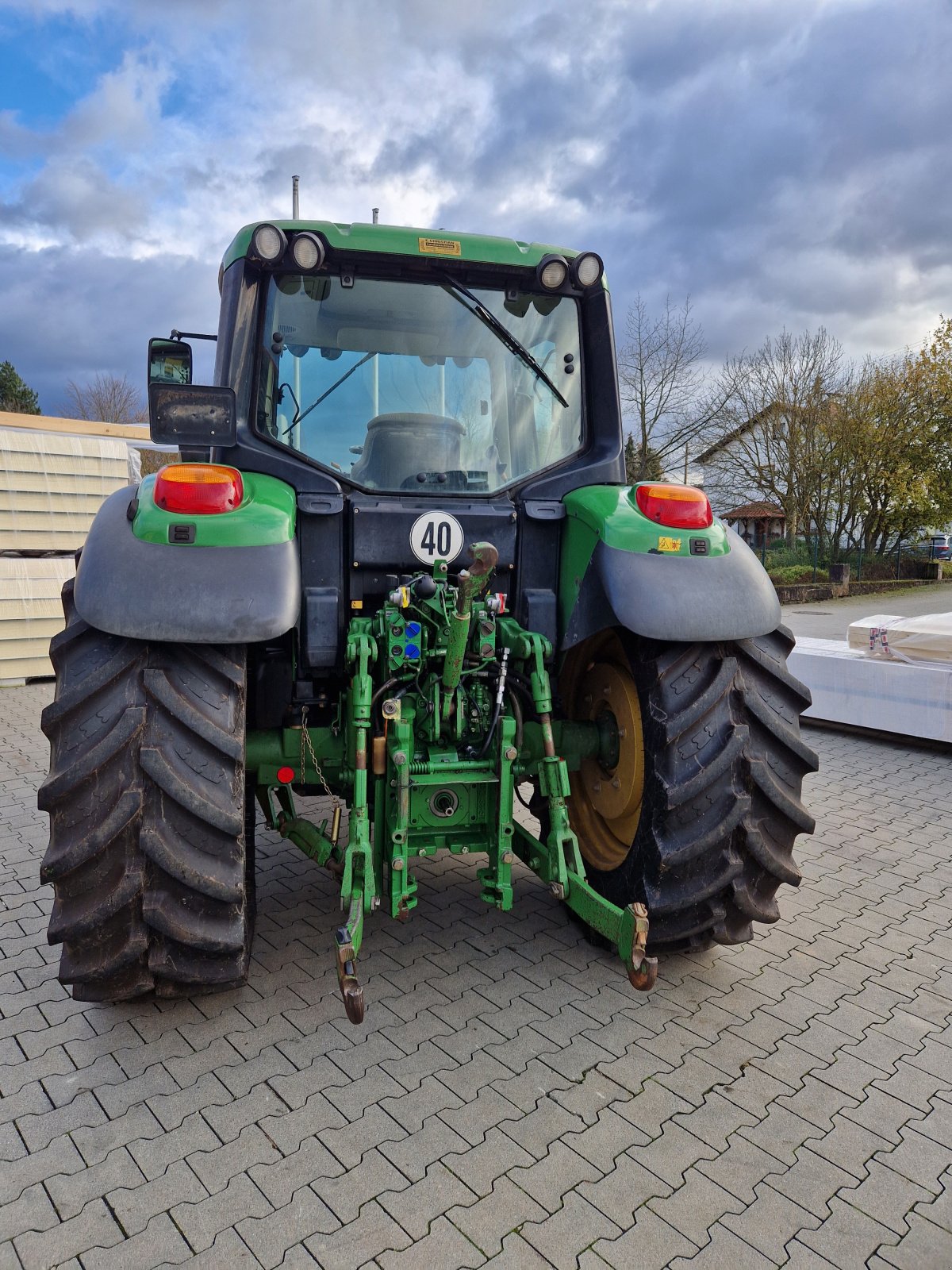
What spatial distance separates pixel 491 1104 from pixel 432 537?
176 cm

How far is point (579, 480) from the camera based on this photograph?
11.1ft

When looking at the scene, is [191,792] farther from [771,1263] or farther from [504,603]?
[771,1263]

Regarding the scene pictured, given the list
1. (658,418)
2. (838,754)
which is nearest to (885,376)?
(658,418)

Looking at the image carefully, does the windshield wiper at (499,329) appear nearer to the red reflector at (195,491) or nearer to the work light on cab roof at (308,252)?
the work light on cab roof at (308,252)

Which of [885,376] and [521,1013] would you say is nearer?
[521,1013]

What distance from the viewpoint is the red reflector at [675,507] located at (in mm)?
A: 2983

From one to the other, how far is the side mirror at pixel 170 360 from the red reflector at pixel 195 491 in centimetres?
104

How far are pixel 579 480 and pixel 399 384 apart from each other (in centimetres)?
76

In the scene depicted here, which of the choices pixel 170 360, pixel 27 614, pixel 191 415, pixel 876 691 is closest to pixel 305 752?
pixel 191 415

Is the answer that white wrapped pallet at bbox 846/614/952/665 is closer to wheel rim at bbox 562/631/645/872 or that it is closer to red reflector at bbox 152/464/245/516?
wheel rim at bbox 562/631/645/872

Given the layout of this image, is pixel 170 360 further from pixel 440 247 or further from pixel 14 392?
pixel 14 392

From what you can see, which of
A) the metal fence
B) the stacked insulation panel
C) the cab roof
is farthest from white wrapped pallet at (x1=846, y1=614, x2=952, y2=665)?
the metal fence

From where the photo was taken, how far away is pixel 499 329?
333 centimetres

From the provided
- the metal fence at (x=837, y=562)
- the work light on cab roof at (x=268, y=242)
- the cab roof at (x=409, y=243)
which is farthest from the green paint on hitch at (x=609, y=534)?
the metal fence at (x=837, y=562)
